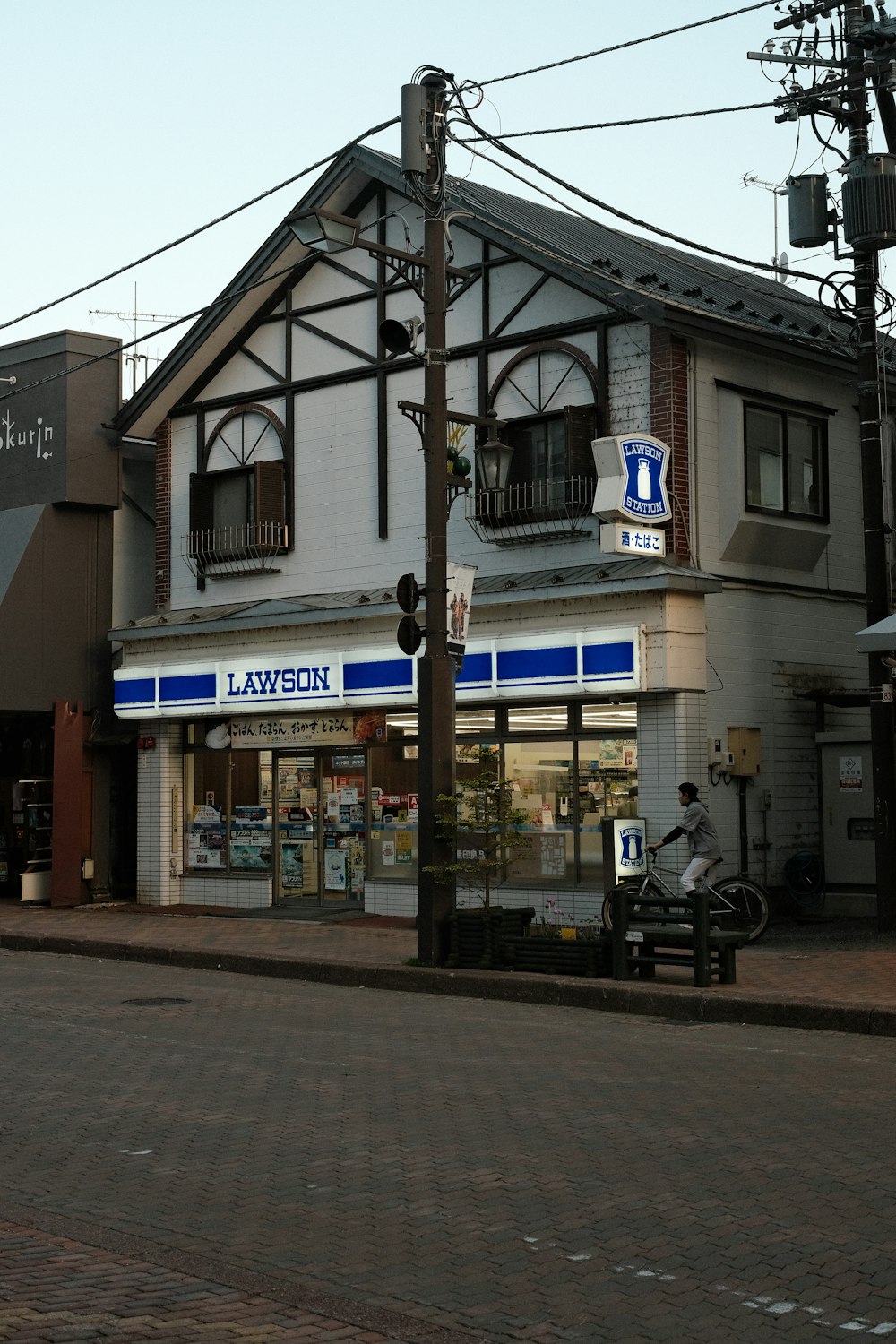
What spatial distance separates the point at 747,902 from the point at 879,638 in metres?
3.19

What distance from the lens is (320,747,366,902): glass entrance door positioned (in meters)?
21.4

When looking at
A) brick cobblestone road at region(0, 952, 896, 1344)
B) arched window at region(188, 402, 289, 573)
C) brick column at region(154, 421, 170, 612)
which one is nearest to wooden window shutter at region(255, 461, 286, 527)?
arched window at region(188, 402, 289, 573)

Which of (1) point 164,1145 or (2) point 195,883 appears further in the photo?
(2) point 195,883

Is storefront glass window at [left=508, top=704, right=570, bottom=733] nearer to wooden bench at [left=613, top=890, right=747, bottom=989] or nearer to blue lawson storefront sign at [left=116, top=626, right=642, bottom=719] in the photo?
blue lawson storefront sign at [left=116, top=626, right=642, bottom=719]

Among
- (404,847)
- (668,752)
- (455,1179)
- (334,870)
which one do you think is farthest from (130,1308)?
(334,870)

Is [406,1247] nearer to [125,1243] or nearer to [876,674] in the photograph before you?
[125,1243]

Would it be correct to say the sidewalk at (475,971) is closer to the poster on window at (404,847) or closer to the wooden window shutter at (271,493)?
the poster on window at (404,847)

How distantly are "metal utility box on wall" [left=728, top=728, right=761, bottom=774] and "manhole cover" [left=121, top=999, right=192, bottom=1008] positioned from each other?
7.24 metres

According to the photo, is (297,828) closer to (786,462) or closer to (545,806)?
(545,806)

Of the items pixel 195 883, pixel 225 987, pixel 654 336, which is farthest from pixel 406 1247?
pixel 195 883

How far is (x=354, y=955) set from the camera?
16891 millimetres

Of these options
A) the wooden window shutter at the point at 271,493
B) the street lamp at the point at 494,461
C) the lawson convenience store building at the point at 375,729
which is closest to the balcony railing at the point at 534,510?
the street lamp at the point at 494,461

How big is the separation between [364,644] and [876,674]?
6.56 metres

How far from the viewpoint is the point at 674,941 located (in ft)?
46.5
